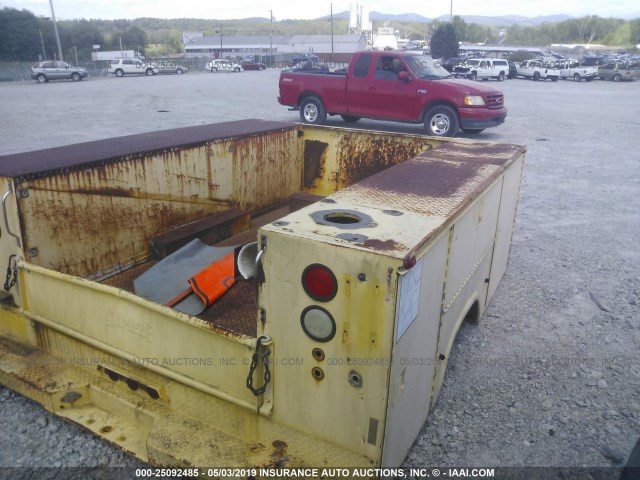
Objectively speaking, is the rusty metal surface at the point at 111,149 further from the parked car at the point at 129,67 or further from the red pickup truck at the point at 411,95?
the parked car at the point at 129,67

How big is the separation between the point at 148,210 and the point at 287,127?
66.5 inches

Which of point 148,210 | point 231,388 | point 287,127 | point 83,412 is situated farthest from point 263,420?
point 287,127

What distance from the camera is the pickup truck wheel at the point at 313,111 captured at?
43.9 ft

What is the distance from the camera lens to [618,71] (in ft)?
110

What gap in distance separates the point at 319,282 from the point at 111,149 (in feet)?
7.74

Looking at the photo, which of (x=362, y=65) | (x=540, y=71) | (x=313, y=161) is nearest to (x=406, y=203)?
(x=313, y=161)

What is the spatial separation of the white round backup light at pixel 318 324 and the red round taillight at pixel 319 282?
0.19ft

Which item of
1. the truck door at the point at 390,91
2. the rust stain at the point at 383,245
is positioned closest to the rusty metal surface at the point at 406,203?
the rust stain at the point at 383,245

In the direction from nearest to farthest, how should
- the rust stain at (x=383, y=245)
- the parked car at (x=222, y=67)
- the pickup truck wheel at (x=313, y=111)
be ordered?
1. the rust stain at (x=383, y=245)
2. the pickup truck wheel at (x=313, y=111)
3. the parked car at (x=222, y=67)

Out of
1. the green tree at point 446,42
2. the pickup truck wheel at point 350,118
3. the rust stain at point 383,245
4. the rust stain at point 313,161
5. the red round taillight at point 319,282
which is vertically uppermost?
the green tree at point 446,42

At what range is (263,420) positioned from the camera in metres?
2.28

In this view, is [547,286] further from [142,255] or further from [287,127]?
[142,255]

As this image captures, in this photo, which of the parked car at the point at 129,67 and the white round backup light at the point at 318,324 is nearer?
the white round backup light at the point at 318,324

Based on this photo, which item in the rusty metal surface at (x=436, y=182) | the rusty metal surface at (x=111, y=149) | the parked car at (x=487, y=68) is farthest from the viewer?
the parked car at (x=487, y=68)
